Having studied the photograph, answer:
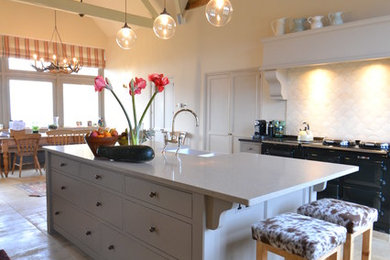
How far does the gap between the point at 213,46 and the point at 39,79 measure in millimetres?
4681

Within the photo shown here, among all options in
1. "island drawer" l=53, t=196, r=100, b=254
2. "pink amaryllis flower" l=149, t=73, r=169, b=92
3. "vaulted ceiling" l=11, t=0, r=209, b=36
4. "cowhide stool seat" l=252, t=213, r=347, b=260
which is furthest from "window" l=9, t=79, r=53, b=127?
"cowhide stool seat" l=252, t=213, r=347, b=260

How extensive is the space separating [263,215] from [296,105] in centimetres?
303

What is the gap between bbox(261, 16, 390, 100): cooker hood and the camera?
3473 mm

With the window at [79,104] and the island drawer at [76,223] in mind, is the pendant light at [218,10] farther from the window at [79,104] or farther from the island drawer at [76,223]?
the window at [79,104]

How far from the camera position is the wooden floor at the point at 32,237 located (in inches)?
109

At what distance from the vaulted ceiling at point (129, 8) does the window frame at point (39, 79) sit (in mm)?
2096

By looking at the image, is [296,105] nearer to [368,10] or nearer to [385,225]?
[368,10]

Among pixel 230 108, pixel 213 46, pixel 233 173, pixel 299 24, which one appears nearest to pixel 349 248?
pixel 233 173

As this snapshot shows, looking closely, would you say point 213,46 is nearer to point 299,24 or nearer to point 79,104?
point 299,24

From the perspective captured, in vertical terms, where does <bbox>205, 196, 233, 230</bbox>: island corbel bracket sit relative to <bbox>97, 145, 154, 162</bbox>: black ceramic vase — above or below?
below

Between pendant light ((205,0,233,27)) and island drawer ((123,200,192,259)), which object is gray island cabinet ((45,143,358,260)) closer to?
island drawer ((123,200,192,259))

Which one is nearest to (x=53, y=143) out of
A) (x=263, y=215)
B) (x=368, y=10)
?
(x=263, y=215)

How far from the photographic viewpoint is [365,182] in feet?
11.3

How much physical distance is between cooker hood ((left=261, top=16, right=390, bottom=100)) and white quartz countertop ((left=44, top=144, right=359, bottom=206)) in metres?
1.99
